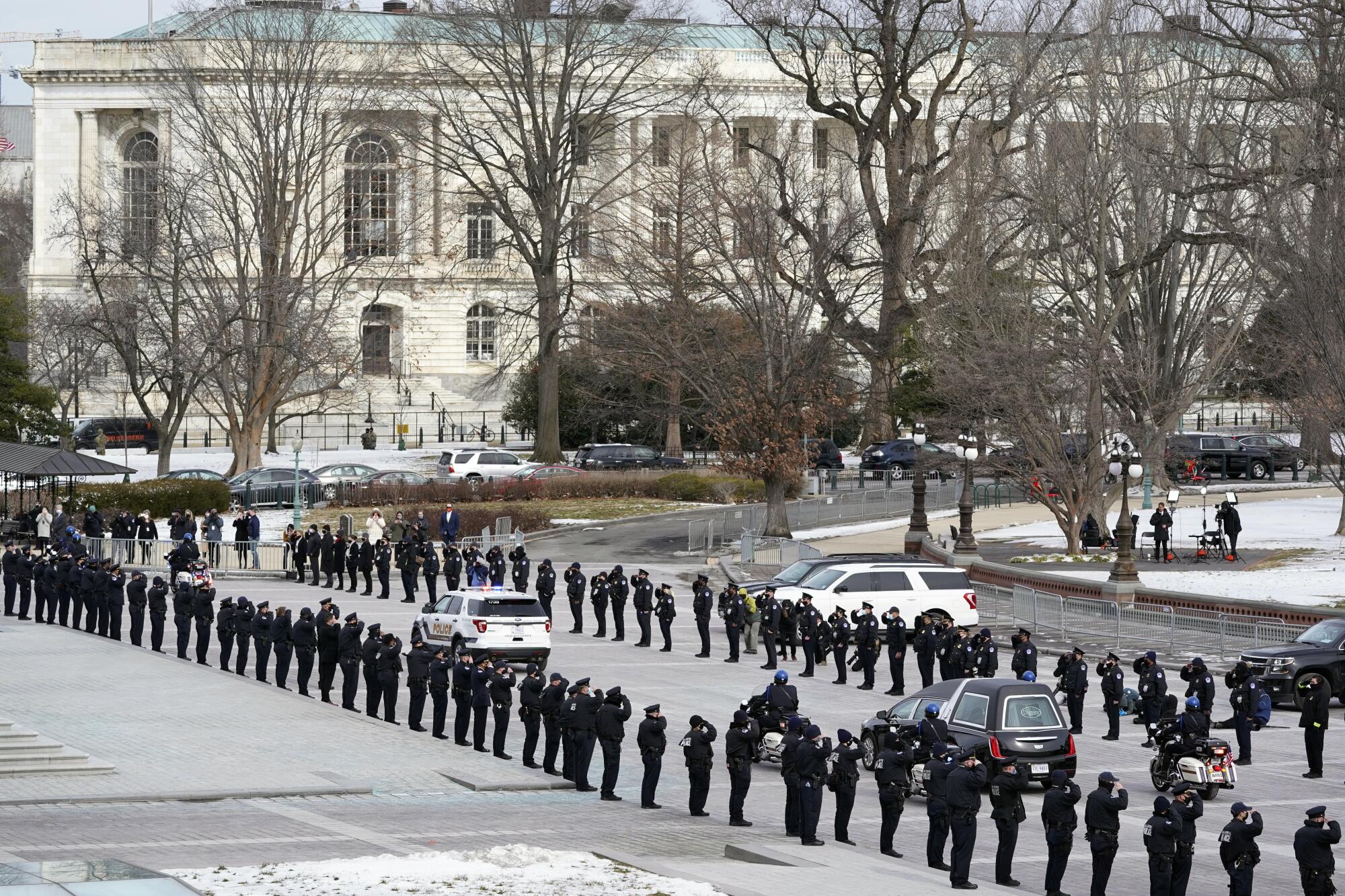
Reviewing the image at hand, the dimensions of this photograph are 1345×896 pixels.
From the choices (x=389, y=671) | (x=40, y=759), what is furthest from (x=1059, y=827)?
(x=40, y=759)

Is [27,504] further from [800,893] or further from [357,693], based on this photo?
[800,893]

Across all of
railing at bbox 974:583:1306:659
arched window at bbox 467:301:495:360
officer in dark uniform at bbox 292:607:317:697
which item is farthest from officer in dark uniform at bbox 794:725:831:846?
arched window at bbox 467:301:495:360

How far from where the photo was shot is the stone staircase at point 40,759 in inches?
730

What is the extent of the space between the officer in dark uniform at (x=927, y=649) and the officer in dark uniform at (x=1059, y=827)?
34.4ft

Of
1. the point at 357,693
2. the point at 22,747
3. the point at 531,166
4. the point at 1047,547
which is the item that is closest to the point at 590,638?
the point at 357,693

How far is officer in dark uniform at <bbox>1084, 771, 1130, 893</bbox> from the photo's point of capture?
14.3 m

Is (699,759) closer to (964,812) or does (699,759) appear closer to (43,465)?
(964,812)

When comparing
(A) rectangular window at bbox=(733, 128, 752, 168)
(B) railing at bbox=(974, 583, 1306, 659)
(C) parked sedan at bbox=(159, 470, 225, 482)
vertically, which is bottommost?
(B) railing at bbox=(974, 583, 1306, 659)

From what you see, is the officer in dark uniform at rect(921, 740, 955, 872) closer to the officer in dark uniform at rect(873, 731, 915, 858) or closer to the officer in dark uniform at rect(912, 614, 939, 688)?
the officer in dark uniform at rect(873, 731, 915, 858)

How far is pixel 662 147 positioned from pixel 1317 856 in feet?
184

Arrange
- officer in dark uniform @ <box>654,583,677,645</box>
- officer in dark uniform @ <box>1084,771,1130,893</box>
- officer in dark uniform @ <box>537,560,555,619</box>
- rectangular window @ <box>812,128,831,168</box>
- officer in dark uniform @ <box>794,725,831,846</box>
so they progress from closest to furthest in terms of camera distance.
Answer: officer in dark uniform @ <box>1084,771,1130,893</box>
officer in dark uniform @ <box>794,725,831,846</box>
officer in dark uniform @ <box>654,583,677,645</box>
officer in dark uniform @ <box>537,560,555,619</box>
rectangular window @ <box>812,128,831,168</box>

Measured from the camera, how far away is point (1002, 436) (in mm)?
45125

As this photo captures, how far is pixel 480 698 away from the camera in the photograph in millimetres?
20750

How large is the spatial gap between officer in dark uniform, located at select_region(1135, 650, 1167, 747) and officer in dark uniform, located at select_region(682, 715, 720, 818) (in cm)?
629
